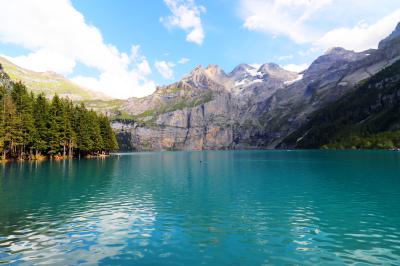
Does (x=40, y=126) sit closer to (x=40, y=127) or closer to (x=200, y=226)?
(x=40, y=127)

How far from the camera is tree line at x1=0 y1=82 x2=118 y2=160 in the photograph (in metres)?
105

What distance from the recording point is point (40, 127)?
388ft

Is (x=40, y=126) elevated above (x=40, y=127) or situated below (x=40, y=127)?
above

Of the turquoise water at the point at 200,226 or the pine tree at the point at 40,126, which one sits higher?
the pine tree at the point at 40,126

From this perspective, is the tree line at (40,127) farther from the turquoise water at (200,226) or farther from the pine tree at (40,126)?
Answer: the turquoise water at (200,226)

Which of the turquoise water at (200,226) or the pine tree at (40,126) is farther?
the pine tree at (40,126)

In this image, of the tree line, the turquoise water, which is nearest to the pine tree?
the tree line

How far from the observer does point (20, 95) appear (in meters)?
115

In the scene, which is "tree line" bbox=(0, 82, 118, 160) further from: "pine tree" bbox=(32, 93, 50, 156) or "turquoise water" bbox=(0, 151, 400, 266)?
"turquoise water" bbox=(0, 151, 400, 266)

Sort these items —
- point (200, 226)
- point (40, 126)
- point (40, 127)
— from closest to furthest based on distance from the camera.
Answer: point (200, 226)
point (40, 127)
point (40, 126)

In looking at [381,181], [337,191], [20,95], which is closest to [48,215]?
[337,191]

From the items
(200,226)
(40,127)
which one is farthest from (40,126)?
(200,226)

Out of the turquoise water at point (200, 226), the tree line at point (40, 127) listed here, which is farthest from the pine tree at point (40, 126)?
the turquoise water at point (200, 226)

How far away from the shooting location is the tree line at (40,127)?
105 metres
